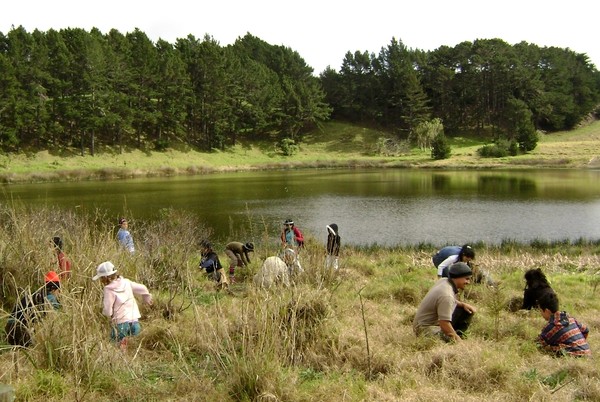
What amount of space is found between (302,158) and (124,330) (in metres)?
61.4

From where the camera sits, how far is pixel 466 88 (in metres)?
77.7

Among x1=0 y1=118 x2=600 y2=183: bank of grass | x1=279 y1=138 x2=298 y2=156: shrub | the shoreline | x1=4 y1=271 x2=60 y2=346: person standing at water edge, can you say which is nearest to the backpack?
x1=4 y1=271 x2=60 y2=346: person standing at water edge

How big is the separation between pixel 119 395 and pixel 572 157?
61122 mm

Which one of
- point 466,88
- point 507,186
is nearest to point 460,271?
point 507,186

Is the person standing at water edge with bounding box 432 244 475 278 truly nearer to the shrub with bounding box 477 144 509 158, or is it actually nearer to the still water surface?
the still water surface

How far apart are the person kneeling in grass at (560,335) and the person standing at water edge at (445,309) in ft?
2.69

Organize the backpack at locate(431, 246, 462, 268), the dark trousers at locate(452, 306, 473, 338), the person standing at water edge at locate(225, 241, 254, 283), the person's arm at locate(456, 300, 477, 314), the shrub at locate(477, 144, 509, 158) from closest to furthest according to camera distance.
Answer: the person's arm at locate(456, 300, 477, 314) < the dark trousers at locate(452, 306, 473, 338) < the backpack at locate(431, 246, 462, 268) < the person standing at water edge at locate(225, 241, 254, 283) < the shrub at locate(477, 144, 509, 158)

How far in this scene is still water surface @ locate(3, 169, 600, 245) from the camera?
779 inches

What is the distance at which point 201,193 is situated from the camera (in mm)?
33969

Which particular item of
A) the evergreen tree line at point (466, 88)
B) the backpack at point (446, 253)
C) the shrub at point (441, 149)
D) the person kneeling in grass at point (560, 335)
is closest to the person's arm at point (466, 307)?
the person kneeling in grass at point (560, 335)

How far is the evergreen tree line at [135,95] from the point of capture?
54438mm

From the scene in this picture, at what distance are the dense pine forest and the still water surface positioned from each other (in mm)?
17855

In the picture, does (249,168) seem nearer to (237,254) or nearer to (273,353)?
(237,254)

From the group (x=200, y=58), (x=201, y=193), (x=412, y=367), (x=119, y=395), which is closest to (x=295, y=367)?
(x=412, y=367)
